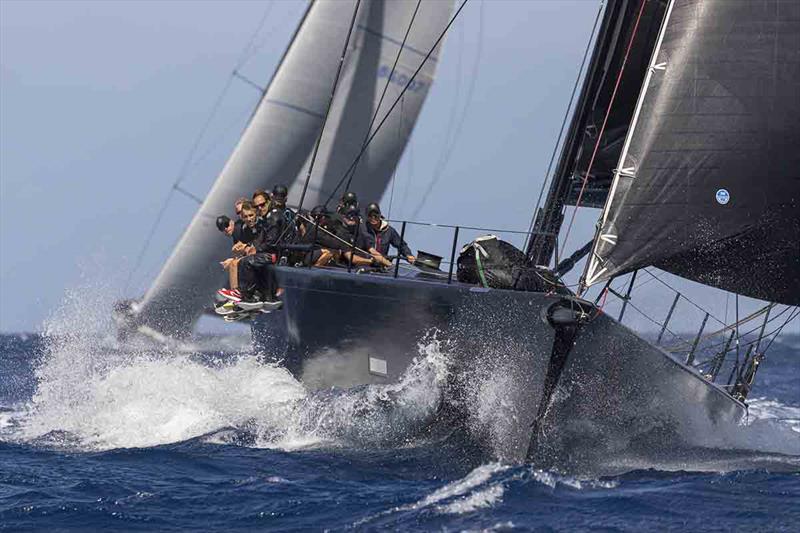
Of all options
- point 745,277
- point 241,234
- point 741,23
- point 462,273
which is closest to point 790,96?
point 741,23

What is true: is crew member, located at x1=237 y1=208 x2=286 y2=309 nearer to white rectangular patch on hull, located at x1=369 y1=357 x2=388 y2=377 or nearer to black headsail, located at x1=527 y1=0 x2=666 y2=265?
white rectangular patch on hull, located at x1=369 y1=357 x2=388 y2=377

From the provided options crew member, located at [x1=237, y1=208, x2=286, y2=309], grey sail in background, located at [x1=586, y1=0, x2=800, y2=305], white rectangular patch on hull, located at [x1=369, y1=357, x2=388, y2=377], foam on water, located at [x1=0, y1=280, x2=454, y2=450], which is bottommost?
foam on water, located at [x1=0, y1=280, x2=454, y2=450]

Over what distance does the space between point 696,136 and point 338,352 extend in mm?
3381

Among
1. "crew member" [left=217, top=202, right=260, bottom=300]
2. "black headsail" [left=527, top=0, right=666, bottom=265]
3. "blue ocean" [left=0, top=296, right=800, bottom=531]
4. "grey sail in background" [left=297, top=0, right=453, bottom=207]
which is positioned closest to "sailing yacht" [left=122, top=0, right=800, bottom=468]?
"blue ocean" [left=0, top=296, right=800, bottom=531]

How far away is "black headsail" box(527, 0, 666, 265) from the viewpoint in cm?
1116

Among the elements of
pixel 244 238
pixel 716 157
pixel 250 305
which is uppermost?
pixel 716 157

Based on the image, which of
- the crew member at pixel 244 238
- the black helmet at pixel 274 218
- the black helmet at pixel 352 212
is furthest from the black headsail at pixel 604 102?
the crew member at pixel 244 238

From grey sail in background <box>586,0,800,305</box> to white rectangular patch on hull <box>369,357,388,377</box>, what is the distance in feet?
5.96

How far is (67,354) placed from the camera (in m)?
15.7

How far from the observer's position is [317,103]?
1812cm

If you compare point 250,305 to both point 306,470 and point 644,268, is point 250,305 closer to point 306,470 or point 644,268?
point 306,470

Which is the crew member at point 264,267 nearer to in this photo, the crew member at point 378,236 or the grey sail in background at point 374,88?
the crew member at point 378,236

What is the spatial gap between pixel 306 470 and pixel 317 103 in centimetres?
1044

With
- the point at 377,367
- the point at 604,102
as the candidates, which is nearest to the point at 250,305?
the point at 377,367
